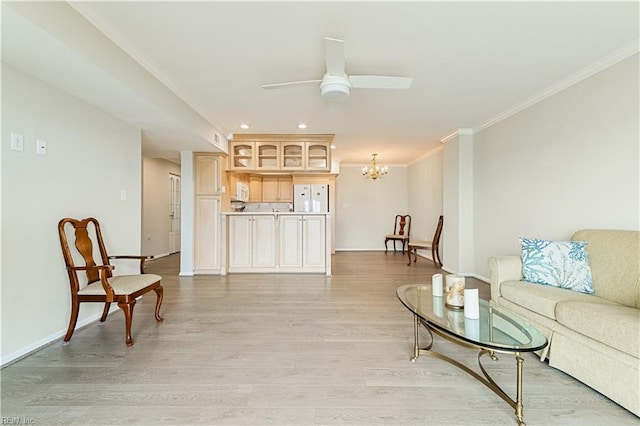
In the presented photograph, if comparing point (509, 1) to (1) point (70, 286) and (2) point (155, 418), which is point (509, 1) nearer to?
(2) point (155, 418)

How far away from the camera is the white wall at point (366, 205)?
782cm

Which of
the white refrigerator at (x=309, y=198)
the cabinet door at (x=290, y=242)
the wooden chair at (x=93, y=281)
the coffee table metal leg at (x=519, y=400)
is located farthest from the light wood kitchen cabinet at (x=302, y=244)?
the coffee table metal leg at (x=519, y=400)

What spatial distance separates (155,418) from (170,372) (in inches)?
17.1

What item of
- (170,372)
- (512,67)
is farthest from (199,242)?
(512,67)

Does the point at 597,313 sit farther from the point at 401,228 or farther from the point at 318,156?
the point at 401,228

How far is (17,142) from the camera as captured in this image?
2.02 meters

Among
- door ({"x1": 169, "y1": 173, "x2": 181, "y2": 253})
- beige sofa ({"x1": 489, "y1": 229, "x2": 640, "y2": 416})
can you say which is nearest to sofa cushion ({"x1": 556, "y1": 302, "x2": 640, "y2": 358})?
beige sofa ({"x1": 489, "y1": 229, "x2": 640, "y2": 416})

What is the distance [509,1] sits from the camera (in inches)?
68.8

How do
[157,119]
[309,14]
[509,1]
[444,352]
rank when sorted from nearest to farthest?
[509,1], [309,14], [444,352], [157,119]

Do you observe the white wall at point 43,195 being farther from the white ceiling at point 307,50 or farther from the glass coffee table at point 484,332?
the glass coffee table at point 484,332

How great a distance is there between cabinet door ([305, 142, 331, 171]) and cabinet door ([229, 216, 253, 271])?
1469 mm

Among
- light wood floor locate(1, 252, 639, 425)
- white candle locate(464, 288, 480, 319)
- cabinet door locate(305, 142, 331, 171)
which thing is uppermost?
cabinet door locate(305, 142, 331, 171)

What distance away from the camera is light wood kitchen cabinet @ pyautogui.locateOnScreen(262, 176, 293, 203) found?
6566 millimetres

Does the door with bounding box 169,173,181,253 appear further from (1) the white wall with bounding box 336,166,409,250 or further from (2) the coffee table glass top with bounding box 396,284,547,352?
(2) the coffee table glass top with bounding box 396,284,547,352
